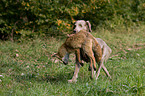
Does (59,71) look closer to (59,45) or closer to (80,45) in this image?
(80,45)

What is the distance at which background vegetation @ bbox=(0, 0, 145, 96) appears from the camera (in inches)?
181

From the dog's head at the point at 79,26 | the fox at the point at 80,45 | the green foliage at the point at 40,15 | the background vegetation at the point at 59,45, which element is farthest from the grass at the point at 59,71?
the dog's head at the point at 79,26

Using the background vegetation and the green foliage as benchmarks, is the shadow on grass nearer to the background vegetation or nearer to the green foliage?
the background vegetation

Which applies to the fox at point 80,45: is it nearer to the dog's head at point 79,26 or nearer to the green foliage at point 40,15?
the dog's head at point 79,26

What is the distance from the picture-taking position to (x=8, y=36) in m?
10.7

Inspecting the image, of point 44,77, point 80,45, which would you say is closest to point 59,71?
point 44,77

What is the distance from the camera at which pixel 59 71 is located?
257 inches

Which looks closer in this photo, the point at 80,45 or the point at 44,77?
the point at 80,45

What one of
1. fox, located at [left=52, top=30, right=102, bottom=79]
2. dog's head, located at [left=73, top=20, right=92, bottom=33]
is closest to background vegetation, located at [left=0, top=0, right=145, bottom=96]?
fox, located at [left=52, top=30, right=102, bottom=79]

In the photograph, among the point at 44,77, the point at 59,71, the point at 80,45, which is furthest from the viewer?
the point at 59,71

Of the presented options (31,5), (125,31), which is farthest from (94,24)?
(31,5)

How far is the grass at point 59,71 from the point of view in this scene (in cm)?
436

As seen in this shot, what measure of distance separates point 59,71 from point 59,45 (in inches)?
123

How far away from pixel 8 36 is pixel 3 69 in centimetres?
456
